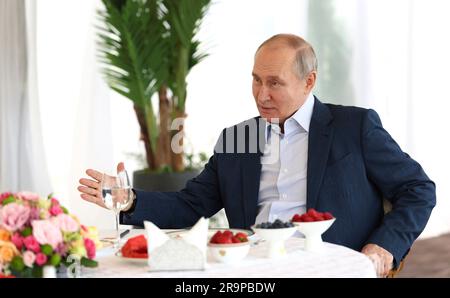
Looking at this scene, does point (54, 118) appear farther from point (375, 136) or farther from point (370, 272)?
point (370, 272)

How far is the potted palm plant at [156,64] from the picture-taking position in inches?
197

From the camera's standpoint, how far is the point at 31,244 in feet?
5.85

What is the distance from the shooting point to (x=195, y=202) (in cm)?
292

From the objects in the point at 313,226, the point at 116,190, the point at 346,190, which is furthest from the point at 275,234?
the point at 346,190

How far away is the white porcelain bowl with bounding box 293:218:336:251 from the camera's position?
2129 mm

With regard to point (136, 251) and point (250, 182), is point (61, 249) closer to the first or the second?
point (136, 251)

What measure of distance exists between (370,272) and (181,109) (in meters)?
3.34

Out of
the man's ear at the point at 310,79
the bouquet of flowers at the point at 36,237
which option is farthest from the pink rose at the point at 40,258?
the man's ear at the point at 310,79

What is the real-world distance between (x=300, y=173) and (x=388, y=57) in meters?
3.53

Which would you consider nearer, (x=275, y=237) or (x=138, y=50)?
(x=275, y=237)

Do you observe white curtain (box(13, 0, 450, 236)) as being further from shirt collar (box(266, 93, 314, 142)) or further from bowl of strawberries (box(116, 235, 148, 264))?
bowl of strawberries (box(116, 235, 148, 264))

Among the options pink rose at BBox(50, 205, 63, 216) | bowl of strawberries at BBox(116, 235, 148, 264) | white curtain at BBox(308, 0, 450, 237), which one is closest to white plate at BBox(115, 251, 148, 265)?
bowl of strawberries at BBox(116, 235, 148, 264)

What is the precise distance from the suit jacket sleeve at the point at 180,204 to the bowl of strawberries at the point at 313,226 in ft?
2.28

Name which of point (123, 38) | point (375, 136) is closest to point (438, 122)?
point (123, 38)
